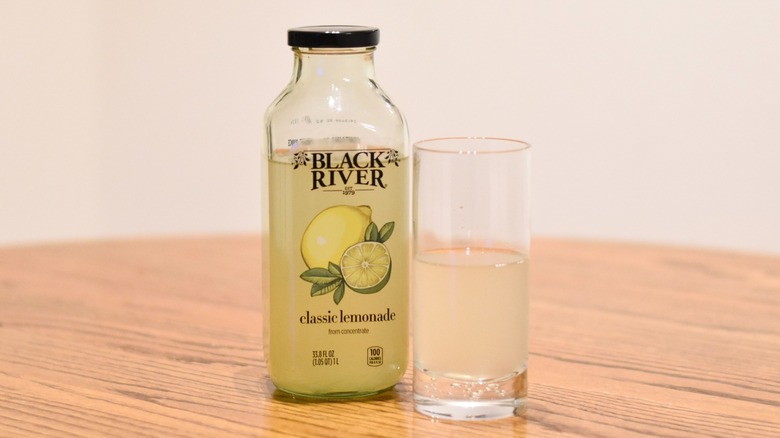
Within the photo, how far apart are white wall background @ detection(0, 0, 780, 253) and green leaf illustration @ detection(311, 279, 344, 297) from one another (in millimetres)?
1832

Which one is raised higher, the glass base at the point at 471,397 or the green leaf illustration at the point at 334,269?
the green leaf illustration at the point at 334,269

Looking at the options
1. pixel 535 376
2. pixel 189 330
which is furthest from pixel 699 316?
pixel 189 330

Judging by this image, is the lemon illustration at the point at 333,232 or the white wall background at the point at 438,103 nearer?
the lemon illustration at the point at 333,232

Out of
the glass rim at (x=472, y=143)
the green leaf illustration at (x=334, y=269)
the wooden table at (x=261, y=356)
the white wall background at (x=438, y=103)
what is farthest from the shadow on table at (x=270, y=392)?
the white wall background at (x=438, y=103)

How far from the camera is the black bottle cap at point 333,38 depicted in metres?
0.91

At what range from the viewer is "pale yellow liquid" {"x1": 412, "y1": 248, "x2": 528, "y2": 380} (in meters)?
0.88

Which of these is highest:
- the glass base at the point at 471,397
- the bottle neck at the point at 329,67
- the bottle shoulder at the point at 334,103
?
the bottle neck at the point at 329,67

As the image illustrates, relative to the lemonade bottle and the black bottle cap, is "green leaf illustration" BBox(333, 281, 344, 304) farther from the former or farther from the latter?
the black bottle cap

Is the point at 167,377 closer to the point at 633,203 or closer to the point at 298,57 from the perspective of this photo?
the point at 298,57

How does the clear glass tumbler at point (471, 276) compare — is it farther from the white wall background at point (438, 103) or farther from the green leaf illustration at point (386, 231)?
the white wall background at point (438, 103)

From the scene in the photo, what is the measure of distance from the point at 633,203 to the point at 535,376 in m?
1.77

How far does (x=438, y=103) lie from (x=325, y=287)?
186 cm

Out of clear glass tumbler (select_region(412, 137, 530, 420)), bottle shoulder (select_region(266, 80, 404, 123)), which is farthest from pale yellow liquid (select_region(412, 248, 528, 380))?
bottle shoulder (select_region(266, 80, 404, 123))

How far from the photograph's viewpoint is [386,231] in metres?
0.94
